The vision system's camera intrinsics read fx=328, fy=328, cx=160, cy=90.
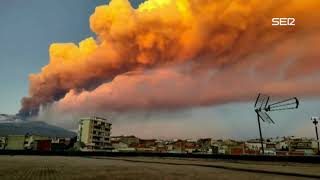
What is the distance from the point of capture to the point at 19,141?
156 metres

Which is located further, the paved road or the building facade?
the building facade

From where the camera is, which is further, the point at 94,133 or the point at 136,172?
the point at 94,133

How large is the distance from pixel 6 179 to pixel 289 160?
34.1 meters

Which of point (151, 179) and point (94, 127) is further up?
point (94, 127)

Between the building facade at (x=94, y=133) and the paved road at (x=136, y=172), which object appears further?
the building facade at (x=94, y=133)

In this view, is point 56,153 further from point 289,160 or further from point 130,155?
point 289,160

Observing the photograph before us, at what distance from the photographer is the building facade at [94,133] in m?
165

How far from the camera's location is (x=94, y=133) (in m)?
167

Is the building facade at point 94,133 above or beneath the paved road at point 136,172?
above

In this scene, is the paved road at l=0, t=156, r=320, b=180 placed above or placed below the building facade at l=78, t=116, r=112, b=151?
below

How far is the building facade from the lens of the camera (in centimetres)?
16475

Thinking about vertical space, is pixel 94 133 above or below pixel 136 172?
above

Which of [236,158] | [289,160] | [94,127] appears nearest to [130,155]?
[236,158]

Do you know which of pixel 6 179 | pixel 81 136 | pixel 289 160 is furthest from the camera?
pixel 81 136
